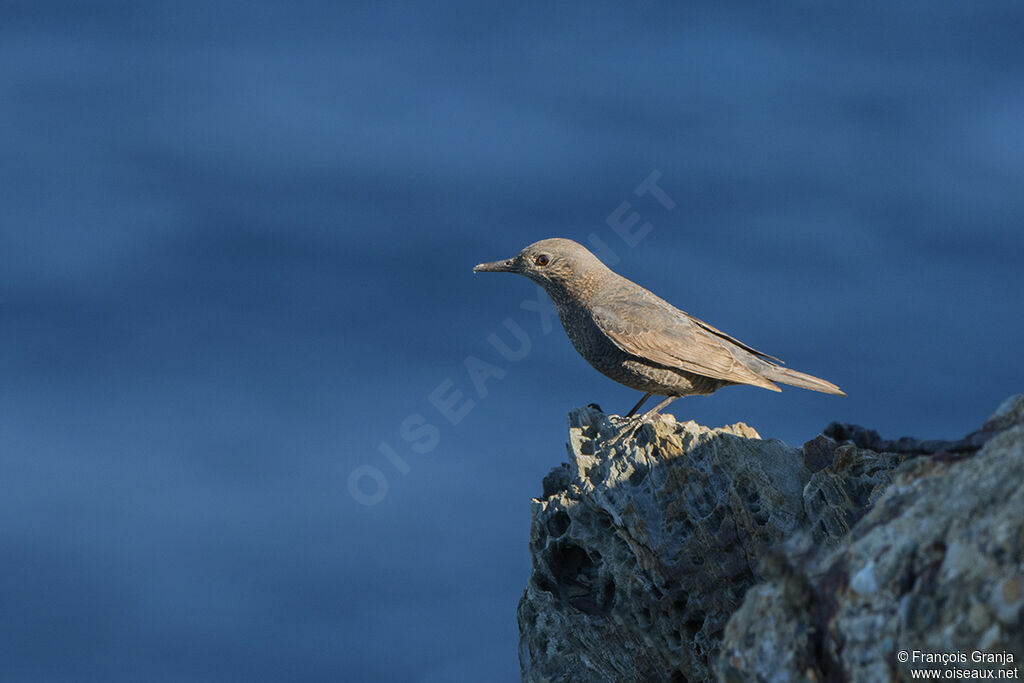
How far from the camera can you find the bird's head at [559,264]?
34.9 ft

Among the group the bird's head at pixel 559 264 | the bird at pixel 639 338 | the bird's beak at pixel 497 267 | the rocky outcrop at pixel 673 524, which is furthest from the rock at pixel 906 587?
the bird's beak at pixel 497 267

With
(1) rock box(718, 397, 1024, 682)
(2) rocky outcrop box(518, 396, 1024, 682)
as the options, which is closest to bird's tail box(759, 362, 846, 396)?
(2) rocky outcrop box(518, 396, 1024, 682)

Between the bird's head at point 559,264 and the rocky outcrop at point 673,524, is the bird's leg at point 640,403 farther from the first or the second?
the bird's head at point 559,264

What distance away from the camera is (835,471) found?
29.2ft

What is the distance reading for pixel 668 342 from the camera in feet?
33.1

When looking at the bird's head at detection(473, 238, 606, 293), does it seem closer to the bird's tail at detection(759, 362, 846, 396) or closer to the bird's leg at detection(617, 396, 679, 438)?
the bird's leg at detection(617, 396, 679, 438)

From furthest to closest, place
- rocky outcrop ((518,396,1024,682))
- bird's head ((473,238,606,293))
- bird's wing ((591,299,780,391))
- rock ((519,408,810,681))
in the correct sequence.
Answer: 1. bird's head ((473,238,606,293))
2. bird's wing ((591,299,780,391))
3. rock ((519,408,810,681))
4. rocky outcrop ((518,396,1024,682))

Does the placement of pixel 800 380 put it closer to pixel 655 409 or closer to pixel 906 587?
pixel 655 409

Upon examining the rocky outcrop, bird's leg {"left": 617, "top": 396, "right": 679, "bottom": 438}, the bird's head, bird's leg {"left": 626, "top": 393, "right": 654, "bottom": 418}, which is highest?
the bird's head

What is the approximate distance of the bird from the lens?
10.1 meters

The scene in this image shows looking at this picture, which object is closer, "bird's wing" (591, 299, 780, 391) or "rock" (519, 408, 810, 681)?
"rock" (519, 408, 810, 681)

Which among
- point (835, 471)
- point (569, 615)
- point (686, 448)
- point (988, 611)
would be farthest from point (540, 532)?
point (988, 611)

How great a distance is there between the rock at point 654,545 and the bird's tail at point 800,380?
2.97 feet

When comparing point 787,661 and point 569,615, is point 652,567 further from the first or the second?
point 787,661
